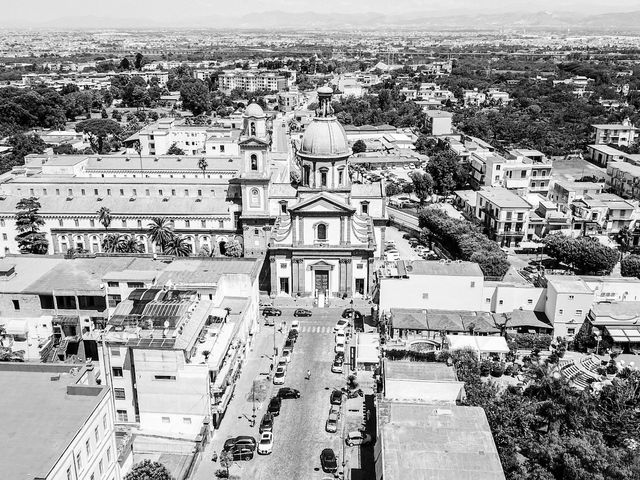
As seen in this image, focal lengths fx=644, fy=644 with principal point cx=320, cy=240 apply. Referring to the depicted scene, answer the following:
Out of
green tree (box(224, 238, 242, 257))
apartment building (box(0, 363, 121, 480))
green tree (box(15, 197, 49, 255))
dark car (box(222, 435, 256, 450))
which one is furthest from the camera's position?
green tree (box(224, 238, 242, 257))

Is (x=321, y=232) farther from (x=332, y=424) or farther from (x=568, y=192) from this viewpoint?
(x=568, y=192)

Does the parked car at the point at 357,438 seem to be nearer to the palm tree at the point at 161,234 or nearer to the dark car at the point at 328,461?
the dark car at the point at 328,461

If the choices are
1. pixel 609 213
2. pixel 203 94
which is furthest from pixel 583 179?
pixel 203 94

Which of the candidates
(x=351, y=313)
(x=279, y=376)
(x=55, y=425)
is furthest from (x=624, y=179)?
(x=55, y=425)

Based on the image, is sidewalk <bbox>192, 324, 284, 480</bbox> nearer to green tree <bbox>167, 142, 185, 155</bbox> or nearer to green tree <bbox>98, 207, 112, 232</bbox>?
green tree <bbox>98, 207, 112, 232</bbox>

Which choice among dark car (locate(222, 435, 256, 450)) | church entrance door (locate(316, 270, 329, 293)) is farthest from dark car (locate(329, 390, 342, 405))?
church entrance door (locate(316, 270, 329, 293))

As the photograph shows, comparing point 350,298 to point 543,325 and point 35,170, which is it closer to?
point 543,325
